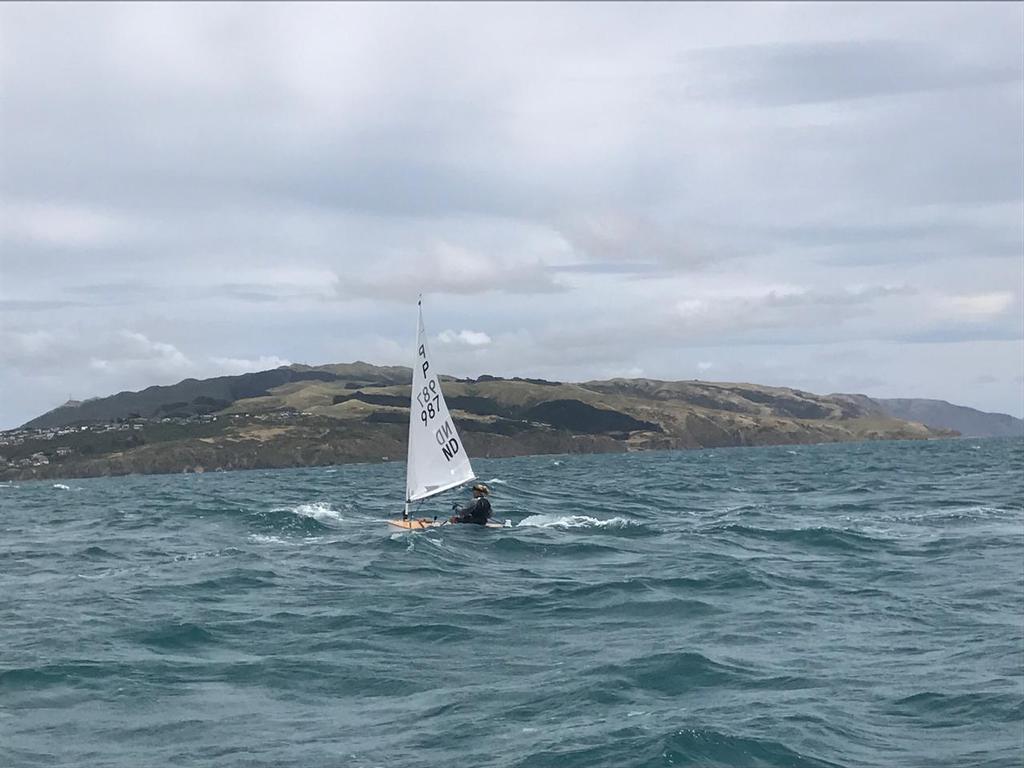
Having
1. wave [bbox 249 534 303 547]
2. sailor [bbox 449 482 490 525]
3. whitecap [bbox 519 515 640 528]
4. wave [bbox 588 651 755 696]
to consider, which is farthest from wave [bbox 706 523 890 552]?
wave [bbox 588 651 755 696]

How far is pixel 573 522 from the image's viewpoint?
55.0 metres

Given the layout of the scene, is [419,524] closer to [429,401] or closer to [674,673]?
[429,401]

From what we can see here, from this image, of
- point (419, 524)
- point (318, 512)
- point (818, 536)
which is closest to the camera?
point (818, 536)

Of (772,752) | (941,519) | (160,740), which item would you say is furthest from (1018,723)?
(941,519)

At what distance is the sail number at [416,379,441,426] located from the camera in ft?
172

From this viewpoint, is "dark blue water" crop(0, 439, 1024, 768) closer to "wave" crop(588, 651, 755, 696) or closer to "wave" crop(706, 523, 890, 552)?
"wave" crop(588, 651, 755, 696)

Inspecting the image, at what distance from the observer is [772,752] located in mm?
16844

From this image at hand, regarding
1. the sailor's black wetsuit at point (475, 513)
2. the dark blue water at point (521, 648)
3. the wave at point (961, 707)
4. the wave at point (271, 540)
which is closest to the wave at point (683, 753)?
the dark blue water at point (521, 648)

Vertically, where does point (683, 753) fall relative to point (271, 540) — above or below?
above

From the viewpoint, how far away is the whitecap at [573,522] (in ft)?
174

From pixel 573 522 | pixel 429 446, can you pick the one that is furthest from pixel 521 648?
pixel 573 522

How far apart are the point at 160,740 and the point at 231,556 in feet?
80.8

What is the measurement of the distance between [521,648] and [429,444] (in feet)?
92.3

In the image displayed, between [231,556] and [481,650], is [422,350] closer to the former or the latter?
[231,556]
